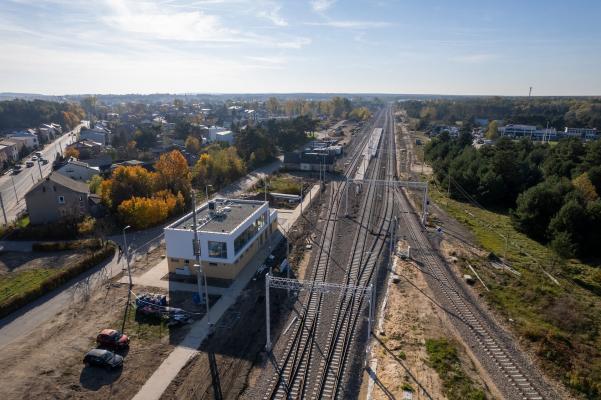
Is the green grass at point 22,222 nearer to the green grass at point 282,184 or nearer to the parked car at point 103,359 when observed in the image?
the parked car at point 103,359

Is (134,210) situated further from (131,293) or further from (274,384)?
(274,384)

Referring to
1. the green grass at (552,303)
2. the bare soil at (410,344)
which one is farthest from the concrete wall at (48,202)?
the green grass at (552,303)

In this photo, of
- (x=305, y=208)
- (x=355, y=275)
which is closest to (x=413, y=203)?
(x=305, y=208)

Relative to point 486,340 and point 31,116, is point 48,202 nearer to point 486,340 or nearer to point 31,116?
point 486,340

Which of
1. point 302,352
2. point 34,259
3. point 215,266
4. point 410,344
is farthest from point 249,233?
point 34,259

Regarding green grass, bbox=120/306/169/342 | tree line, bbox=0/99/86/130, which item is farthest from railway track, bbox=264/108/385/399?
tree line, bbox=0/99/86/130

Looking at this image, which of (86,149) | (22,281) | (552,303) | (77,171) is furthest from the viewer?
(86,149)

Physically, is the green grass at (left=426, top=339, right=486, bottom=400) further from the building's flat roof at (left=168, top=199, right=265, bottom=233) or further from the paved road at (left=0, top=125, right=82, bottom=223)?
the paved road at (left=0, top=125, right=82, bottom=223)
